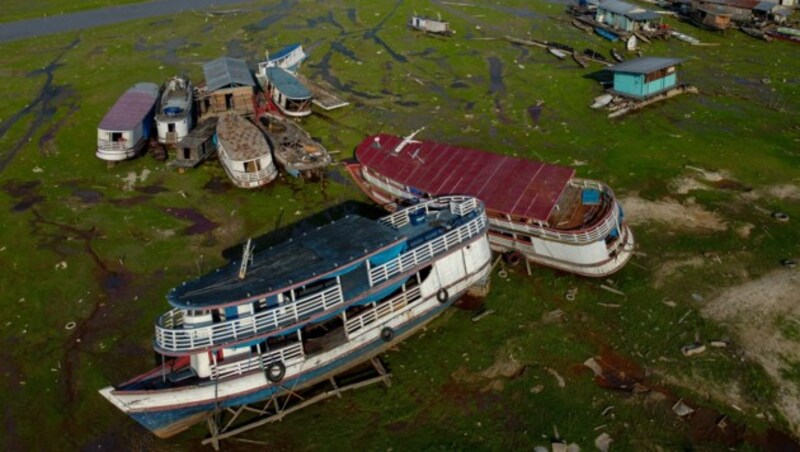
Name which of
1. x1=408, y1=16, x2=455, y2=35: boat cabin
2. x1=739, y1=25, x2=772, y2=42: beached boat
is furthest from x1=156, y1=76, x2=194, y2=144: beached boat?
x1=739, y1=25, x2=772, y2=42: beached boat

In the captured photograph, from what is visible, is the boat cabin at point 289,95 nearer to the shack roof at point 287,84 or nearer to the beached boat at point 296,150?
the shack roof at point 287,84

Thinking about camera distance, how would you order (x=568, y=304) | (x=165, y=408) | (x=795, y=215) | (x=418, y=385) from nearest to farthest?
(x=165, y=408)
(x=418, y=385)
(x=568, y=304)
(x=795, y=215)

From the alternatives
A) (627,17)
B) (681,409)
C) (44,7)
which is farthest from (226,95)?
(44,7)

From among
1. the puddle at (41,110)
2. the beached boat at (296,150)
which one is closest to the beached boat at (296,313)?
the beached boat at (296,150)

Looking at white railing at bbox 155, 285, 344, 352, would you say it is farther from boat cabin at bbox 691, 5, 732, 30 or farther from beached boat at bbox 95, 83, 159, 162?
boat cabin at bbox 691, 5, 732, 30

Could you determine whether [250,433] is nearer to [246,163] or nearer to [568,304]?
[568,304]

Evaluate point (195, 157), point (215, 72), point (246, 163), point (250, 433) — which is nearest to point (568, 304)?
point (250, 433)
